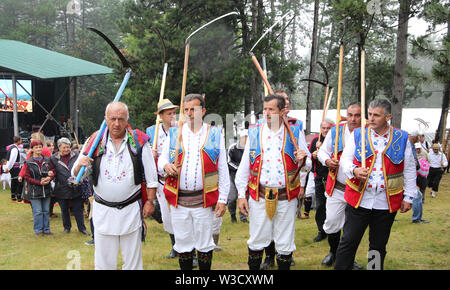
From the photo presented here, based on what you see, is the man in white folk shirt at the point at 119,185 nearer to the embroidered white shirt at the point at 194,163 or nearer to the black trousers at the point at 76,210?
the embroidered white shirt at the point at 194,163

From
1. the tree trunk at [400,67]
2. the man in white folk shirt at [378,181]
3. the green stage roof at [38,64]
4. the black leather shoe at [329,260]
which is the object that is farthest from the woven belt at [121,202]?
the tree trunk at [400,67]

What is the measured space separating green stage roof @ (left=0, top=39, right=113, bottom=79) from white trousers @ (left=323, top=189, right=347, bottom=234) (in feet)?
41.1

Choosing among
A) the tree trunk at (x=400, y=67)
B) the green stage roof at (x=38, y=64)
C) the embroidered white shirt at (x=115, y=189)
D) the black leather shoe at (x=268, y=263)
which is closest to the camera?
the embroidered white shirt at (x=115, y=189)

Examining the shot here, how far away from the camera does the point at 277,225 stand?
437 cm

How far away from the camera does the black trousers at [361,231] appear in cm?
419

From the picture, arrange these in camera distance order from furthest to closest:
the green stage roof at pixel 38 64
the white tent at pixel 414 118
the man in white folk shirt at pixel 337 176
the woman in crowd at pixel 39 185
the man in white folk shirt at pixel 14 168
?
the white tent at pixel 414 118
the green stage roof at pixel 38 64
the man in white folk shirt at pixel 14 168
the woman in crowd at pixel 39 185
the man in white folk shirt at pixel 337 176

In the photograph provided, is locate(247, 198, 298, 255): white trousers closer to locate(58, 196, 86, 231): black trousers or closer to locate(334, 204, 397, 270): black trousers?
locate(334, 204, 397, 270): black trousers

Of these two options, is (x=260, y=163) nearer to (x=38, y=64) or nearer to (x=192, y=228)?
(x=192, y=228)

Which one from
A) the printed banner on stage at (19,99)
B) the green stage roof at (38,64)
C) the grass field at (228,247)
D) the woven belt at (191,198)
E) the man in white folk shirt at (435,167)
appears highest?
the green stage roof at (38,64)

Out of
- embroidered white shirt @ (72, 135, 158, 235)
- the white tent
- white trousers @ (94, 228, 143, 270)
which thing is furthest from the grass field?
the white tent

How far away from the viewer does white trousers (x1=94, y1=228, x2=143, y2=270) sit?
387 centimetres

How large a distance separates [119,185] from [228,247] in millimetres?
3021

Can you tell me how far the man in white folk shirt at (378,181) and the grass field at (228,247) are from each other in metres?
1.25

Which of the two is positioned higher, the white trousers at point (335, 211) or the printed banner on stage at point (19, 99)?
the printed banner on stage at point (19, 99)
